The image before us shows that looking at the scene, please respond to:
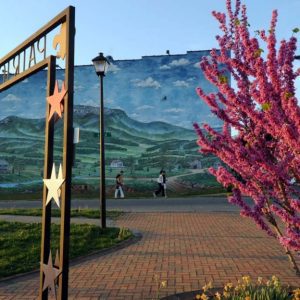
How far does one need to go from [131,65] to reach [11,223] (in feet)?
76.6

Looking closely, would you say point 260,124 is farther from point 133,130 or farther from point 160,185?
point 133,130

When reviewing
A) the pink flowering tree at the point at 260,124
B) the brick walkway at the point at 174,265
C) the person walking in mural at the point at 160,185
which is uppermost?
the person walking in mural at the point at 160,185

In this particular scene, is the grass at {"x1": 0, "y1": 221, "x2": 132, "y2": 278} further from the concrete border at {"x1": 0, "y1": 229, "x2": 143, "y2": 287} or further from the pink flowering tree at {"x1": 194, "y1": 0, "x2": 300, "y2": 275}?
the pink flowering tree at {"x1": 194, "y1": 0, "x2": 300, "y2": 275}

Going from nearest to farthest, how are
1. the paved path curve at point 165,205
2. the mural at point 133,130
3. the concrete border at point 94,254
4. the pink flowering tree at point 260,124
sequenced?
1. the pink flowering tree at point 260,124
2. the concrete border at point 94,254
3. the paved path curve at point 165,205
4. the mural at point 133,130

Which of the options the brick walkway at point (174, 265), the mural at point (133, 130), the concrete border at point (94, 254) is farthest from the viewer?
the mural at point (133, 130)

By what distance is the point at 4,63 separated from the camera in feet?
19.4

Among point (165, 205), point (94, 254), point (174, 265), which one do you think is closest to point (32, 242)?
point (94, 254)

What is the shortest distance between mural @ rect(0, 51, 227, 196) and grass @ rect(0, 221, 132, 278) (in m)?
19.6

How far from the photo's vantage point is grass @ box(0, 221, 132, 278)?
27.1 ft

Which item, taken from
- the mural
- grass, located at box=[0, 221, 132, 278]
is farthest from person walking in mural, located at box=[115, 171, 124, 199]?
grass, located at box=[0, 221, 132, 278]

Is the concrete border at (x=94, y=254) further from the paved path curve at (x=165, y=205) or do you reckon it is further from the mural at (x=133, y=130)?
the mural at (x=133, y=130)

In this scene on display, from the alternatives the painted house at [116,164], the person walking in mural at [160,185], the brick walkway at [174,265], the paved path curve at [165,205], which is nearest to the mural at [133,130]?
the painted house at [116,164]

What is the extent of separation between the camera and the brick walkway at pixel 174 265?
647cm

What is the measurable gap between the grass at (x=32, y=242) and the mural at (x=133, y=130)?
19557mm
